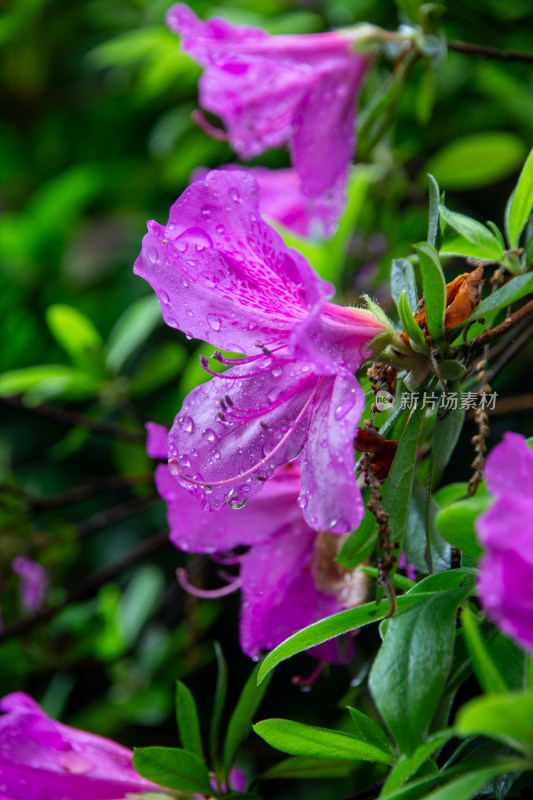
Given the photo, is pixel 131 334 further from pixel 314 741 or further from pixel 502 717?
pixel 502 717

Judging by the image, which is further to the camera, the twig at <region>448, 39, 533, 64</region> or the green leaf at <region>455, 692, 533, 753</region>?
the twig at <region>448, 39, 533, 64</region>

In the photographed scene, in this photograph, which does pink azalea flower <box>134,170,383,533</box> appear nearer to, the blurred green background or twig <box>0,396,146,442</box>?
the blurred green background

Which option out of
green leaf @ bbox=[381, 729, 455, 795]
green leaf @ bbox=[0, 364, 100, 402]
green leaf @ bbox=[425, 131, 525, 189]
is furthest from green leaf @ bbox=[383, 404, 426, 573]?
green leaf @ bbox=[425, 131, 525, 189]

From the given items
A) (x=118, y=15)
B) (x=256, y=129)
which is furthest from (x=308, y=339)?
(x=118, y=15)

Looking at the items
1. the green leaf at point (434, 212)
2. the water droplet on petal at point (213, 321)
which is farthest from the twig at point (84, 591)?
the green leaf at point (434, 212)

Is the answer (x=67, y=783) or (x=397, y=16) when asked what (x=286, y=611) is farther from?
(x=397, y=16)
